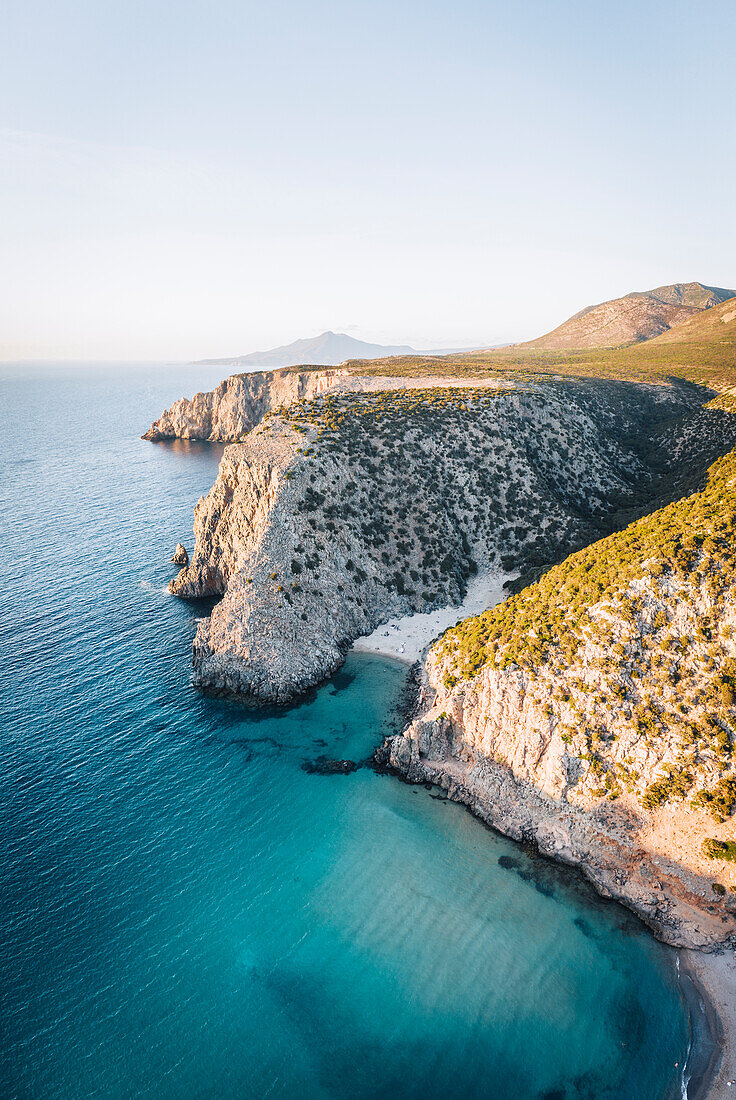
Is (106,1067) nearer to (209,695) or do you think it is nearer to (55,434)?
(209,695)

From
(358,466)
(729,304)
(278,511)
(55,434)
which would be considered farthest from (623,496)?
(55,434)

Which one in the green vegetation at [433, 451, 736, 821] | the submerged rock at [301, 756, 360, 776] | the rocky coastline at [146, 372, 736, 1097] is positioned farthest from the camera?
the submerged rock at [301, 756, 360, 776]

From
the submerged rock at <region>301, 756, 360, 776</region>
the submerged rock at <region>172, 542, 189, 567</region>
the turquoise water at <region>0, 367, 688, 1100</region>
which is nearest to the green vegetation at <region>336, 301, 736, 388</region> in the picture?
the submerged rock at <region>172, 542, 189, 567</region>

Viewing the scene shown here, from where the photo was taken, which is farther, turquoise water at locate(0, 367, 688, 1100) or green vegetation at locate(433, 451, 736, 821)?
green vegetation at locate(433, 451, 736, 821)

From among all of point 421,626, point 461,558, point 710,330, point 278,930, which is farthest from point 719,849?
point 710,330

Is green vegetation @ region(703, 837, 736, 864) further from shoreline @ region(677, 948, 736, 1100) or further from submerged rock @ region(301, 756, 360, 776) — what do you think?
submerged rock @ region(301, 756, 360, 776)

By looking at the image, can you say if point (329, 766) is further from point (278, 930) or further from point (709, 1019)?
point (709, 1019)

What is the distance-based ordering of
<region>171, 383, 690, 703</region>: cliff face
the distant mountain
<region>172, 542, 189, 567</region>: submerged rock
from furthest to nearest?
the distant mountain < <region>172, 542, 189, 567</region>: submerged rock < <region>171, 383, 690, 703</region>: cliff face
